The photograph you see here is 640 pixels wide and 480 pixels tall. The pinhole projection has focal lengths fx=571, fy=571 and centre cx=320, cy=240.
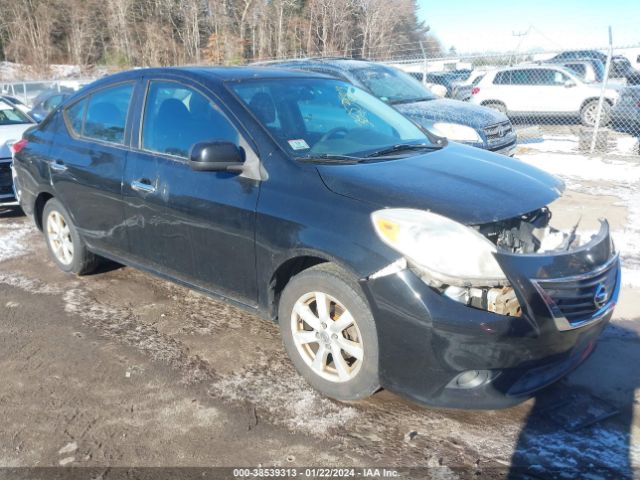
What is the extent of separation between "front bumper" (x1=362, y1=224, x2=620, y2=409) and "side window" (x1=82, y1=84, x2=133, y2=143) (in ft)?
7.96

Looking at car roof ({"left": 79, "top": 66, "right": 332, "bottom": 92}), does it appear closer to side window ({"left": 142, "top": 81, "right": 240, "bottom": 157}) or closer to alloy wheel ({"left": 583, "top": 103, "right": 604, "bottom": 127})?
side window ({"left": 142, "top": 81, "right": 240, "bottom": 157})

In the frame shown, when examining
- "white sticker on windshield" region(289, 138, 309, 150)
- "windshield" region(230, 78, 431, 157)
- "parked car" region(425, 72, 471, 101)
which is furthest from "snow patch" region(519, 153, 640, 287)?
"parked car" region(425, 72, 471, 101)

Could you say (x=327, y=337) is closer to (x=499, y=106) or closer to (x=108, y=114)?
(x=108, y=114)

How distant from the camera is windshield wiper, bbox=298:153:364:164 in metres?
3.21

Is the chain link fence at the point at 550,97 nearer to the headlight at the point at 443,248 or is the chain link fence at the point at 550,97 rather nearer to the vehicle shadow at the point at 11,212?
the vehicle shadow at the point at 11,212

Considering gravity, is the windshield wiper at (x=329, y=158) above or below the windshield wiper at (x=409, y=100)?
below

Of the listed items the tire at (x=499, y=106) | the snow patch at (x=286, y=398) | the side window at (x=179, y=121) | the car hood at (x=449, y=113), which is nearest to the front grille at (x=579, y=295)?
the snow patch at (x=286, y=398)

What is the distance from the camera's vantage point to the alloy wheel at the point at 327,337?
289cm

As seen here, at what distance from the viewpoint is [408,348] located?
2.63 m

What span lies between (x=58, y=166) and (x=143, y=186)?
1241mm

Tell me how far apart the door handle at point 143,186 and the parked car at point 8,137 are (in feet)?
12.1

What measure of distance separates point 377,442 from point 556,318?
1.01 metres

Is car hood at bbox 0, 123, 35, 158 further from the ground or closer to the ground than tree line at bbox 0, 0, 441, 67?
closer to the ground

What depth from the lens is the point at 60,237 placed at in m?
4.98
